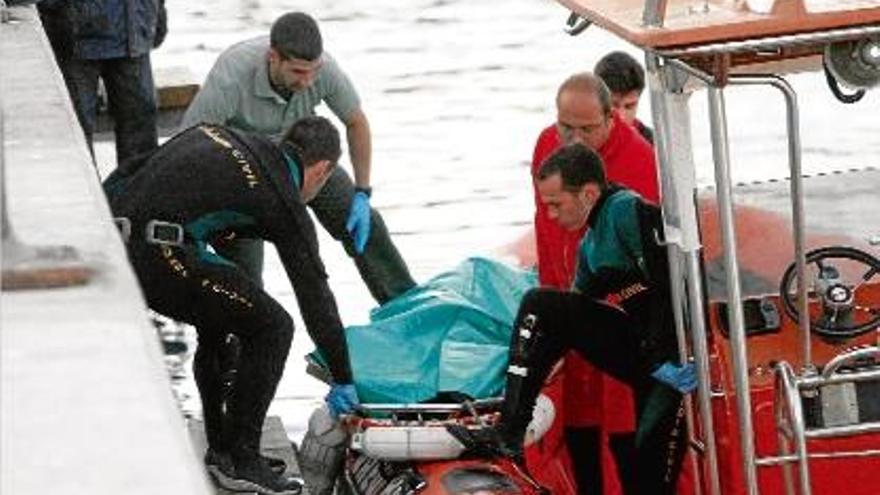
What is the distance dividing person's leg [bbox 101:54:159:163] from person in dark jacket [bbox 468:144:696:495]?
415cm

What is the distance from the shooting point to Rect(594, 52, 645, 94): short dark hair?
413 inches

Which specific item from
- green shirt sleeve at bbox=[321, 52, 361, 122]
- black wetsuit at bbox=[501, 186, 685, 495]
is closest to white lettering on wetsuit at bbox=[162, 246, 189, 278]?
black wetsuit at bbox=[501, 186, 685, 495]

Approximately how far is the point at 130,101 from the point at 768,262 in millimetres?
5105

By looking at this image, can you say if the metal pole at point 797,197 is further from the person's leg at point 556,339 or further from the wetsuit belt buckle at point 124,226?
the wetsuit belt buckle at point 124,226

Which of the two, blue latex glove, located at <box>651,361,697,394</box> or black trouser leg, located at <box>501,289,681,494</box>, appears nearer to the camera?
blue latex glove, located at <box>651,361,697,394</box>

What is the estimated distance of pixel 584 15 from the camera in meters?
7.90

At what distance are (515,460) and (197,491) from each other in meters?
5.35

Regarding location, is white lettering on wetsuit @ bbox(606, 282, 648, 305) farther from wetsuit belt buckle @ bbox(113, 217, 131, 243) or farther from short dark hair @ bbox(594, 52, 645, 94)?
short dark hair @ bbox(594, 52, 645, 94)

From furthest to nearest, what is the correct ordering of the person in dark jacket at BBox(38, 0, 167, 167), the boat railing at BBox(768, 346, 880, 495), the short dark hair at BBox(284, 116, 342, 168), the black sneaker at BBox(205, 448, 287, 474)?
the person in dark jacket at BBox(38, 0, 167, 167)
the black sneaker at BBox(205, 448, 287, 474)
the short dark hair at BBox(284, 116, 342, 168)
the boat railing at BBox(768, 346, 880, 495)

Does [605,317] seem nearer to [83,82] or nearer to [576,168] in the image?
[576,168]

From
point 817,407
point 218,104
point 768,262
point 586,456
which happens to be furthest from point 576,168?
point 218,104

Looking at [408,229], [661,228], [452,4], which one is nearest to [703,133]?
[661,228]

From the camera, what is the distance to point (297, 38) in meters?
9.67

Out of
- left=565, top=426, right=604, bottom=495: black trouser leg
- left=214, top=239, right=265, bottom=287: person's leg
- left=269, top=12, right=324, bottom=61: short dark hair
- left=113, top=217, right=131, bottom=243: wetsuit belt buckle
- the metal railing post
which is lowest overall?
left=565, top=426, right=604, bottom=495: black trouser leg
